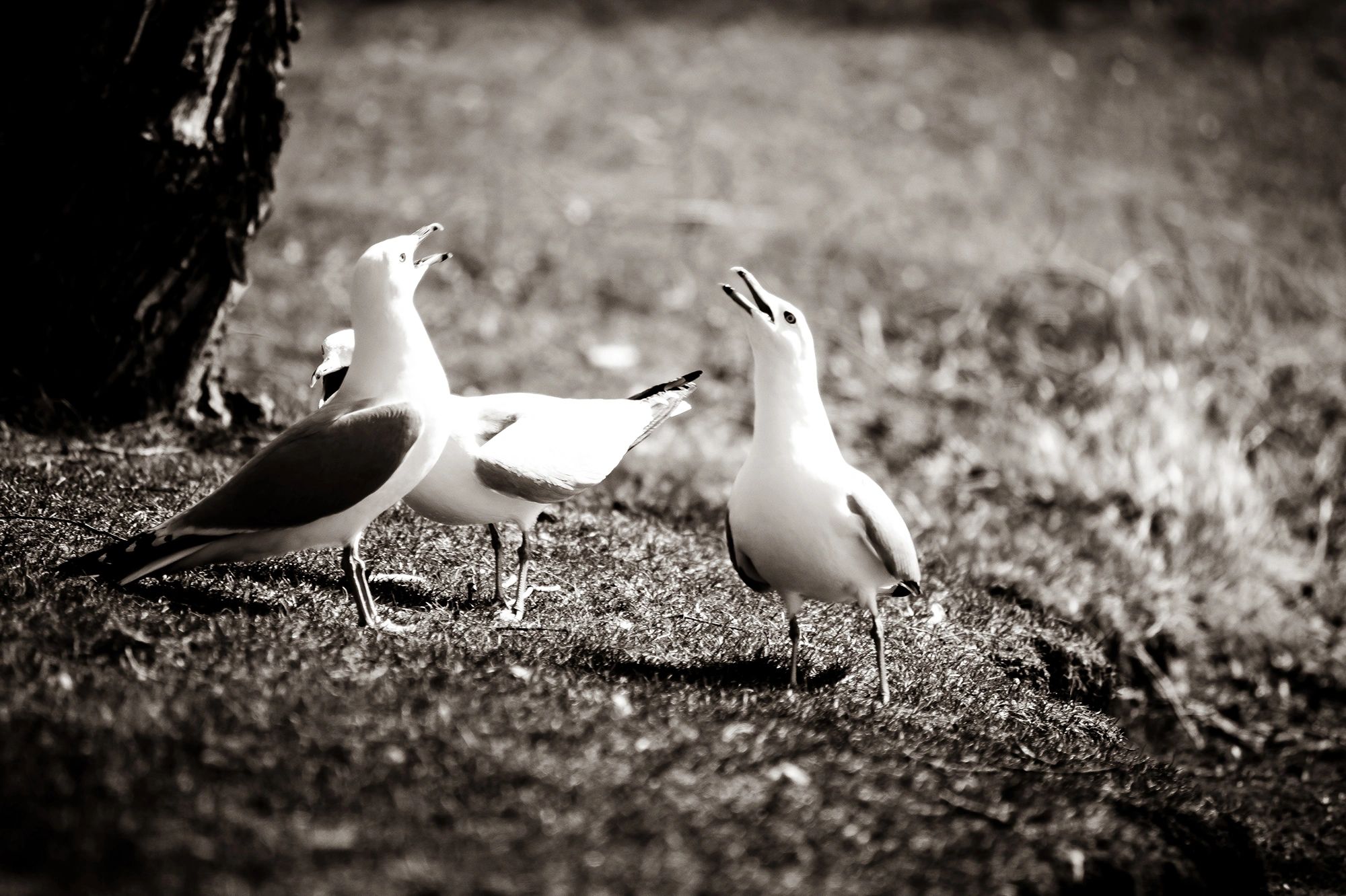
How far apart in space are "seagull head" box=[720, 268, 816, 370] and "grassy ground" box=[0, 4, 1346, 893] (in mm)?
1088

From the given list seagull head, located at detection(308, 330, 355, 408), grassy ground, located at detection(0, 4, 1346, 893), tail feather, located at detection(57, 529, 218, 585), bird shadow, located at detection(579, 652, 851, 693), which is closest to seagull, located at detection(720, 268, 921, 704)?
bird shadow, located at detection(579, 652, 851, 693)

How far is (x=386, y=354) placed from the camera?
156 inches

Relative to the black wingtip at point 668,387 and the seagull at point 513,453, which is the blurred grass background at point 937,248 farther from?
the seagull at point 513,453

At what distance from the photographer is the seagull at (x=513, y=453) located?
410 centimetres

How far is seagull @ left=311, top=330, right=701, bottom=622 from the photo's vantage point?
4.10 m

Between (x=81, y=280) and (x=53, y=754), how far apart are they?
3277 mm

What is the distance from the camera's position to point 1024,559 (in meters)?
6.71

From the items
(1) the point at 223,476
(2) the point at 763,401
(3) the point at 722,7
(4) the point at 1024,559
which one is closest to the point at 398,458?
(2) the point at 763,401

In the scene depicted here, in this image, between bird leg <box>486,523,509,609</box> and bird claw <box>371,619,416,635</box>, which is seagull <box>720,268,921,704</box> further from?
bird claw <box>371,619,416,635</box>

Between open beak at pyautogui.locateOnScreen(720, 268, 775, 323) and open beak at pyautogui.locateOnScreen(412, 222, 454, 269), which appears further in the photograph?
open beak at pyautogui.locateOnScreen(412, 222, 454, 269)

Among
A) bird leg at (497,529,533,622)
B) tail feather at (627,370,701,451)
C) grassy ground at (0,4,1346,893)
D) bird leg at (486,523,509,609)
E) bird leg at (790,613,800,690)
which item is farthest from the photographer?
tail feather at (627,370,701,451)

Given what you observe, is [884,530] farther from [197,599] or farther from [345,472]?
[197,599]

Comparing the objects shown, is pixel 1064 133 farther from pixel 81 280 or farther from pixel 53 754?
pixel 53 754

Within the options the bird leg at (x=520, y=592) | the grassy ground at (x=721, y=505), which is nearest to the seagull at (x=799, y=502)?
the grassy ground at (x=721, y=505)
